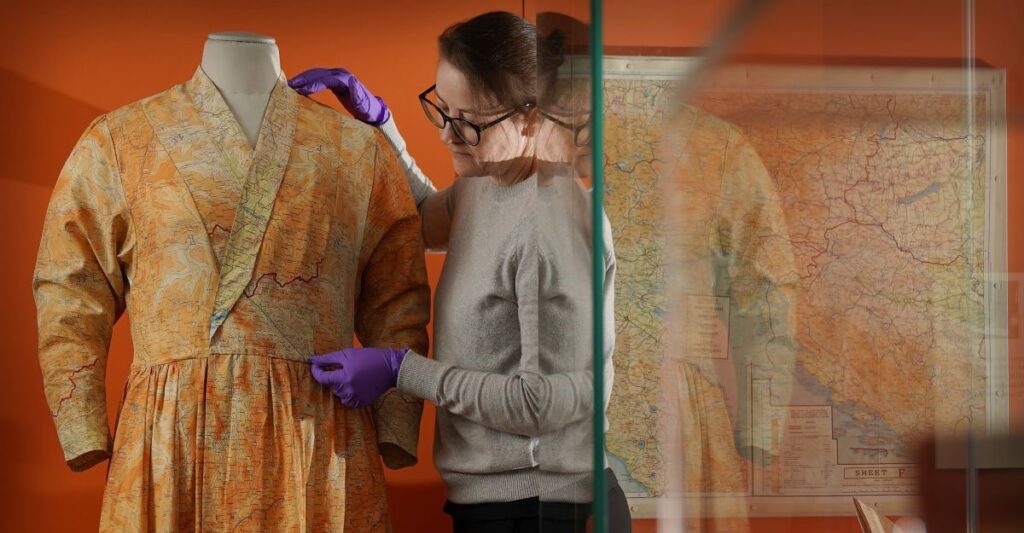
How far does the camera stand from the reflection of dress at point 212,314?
152 centimetres

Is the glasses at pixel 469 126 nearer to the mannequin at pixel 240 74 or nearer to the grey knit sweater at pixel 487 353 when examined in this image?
the grey knit sweater at pixel 487 353

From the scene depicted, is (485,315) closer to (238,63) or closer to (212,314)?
(212,314)

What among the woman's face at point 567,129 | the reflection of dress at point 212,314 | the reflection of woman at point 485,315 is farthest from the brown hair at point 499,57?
the woman's face at point 567,129

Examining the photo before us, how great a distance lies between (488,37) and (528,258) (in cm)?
35

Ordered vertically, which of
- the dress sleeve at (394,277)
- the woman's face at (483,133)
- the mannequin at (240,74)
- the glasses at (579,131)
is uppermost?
the mannequin at (240,74)

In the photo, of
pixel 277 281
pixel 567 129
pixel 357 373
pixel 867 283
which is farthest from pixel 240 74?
pixel 867 283

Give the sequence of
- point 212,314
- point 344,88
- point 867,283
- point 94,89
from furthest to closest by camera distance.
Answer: point 94,89 < point 344,88 < point 212,314 < point 867,283

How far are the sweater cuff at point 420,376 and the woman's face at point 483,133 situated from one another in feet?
1.00

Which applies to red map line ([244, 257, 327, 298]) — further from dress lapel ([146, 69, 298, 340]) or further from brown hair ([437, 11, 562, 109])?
brown hair ([437, 11, 562, 109])

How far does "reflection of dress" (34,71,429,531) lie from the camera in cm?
152

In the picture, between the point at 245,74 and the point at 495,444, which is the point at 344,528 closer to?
the point at 495,444

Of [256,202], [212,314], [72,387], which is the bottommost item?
[72,387]

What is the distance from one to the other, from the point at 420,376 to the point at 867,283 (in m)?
1.09

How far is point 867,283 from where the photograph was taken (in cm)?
60
